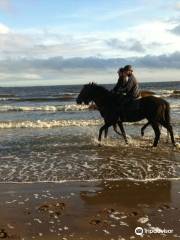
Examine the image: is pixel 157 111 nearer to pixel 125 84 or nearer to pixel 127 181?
pixel 125 84

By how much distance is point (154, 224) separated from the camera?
5.87 metres

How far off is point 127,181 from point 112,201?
4.72 ft

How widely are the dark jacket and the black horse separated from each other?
0.69 ft

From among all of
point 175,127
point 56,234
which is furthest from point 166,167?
point 175,127

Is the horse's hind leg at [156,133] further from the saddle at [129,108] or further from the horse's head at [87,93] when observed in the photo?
the horse's head at [87,93]

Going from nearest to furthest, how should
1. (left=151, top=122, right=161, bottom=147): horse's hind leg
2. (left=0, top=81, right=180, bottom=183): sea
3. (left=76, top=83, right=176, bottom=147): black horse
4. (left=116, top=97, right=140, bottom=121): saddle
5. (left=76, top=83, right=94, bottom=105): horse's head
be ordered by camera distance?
(left=0, top=81, right=180, bottom=183): sea < (left=151, top=122, right=161, bottom=147): horse's hind leg < (left=76, top=83, right=176, bottom=147): black horse < (left=116, top=97, right=140, bottom=121): saddle < (left=76, top=83, right=94, bottom=105): horse's head

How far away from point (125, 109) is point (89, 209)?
7.09m

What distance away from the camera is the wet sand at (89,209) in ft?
18.5

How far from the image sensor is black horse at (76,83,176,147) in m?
13.2
